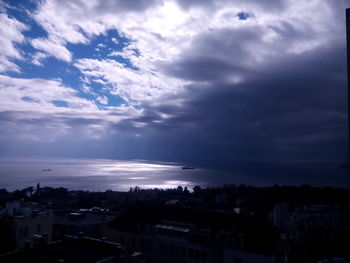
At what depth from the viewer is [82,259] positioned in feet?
41.1

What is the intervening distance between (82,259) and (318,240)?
20.8 meters

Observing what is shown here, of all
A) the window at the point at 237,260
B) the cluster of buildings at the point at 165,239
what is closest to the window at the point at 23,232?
the cluster of buildings at the point at 165,239

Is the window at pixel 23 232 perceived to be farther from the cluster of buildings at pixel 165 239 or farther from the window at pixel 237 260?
the window at pixel 237 260

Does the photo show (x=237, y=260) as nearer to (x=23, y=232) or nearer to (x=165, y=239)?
(x=165, y=239)

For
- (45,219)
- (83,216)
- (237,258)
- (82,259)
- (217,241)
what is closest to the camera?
(82,259)

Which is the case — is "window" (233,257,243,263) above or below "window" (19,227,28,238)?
below

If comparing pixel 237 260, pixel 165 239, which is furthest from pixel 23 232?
pixel 237 260

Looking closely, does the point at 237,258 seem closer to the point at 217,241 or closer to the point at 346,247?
the point at 217,241

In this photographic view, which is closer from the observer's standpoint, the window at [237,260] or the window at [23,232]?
the window at [237,260]

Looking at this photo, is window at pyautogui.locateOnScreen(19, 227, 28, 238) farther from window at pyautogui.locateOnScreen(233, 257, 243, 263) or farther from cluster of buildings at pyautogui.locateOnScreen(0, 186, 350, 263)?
window at pyautogui.locateOnScreen(233, 257, 243, 263)

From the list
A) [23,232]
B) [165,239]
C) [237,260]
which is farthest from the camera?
[165,239]

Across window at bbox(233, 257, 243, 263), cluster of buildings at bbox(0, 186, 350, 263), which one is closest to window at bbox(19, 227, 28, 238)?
cluster of buildings at bbox(0, 186, 350, 263)

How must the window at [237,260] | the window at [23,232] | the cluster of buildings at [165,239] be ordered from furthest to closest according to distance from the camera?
the window at [23,232] < the window at [237,260] < the cluster of buildings at [165,239]

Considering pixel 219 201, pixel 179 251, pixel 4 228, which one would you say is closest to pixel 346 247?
pixel 179 251
